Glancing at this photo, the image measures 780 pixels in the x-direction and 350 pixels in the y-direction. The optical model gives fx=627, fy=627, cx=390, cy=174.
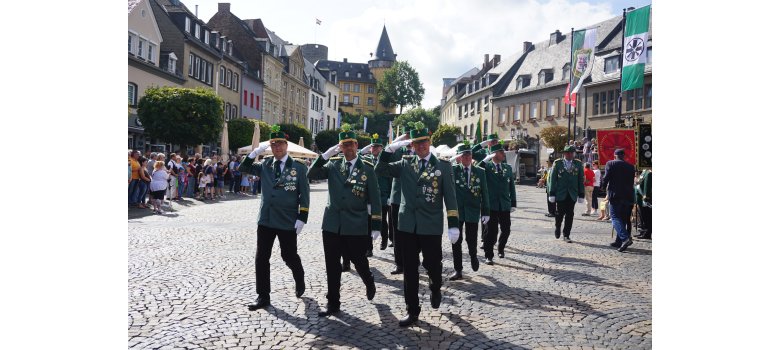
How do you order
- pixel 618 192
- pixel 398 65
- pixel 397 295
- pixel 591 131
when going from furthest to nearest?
pixel 398 65 < pixel 591 131 < pixel 618 192 < pixel 397 295

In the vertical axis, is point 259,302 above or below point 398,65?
below

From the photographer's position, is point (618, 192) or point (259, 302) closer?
point (259, 302)

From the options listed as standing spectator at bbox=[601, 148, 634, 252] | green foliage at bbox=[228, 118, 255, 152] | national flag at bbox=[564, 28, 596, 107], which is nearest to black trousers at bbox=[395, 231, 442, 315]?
standing spectator at bbox=[601, 148, 634, 252]

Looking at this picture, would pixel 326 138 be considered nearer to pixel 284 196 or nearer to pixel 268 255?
pixel 284 196

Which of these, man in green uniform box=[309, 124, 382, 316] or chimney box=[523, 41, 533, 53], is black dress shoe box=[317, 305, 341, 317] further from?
chimney box=[523, 41, 533, 53]

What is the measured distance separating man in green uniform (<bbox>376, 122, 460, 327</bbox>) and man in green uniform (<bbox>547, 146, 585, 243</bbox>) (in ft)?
20.5

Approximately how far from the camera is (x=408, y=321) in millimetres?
5785

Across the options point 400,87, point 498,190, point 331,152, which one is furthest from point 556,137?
point 400,87

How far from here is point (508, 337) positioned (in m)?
5.46

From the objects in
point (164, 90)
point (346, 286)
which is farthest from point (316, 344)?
point (164, 90)

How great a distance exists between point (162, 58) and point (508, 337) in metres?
32.5

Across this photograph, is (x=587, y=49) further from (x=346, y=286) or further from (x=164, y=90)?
(x=346, y=286)

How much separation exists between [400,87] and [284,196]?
4120 inches
